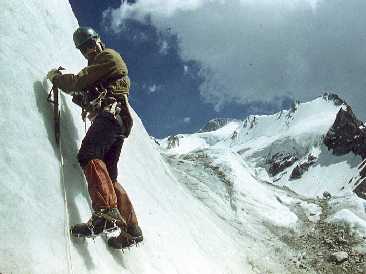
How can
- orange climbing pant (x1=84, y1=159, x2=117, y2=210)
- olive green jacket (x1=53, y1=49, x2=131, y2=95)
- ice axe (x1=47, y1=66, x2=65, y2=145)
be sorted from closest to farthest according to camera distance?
orange climbing pant (x1=84, y1=159, x2=117, y2=210)
olive green jacket (x1=53, y1=49, x2=131, y2=95)
ice axe (x1=47, y1=66, x2=65, y2=145)

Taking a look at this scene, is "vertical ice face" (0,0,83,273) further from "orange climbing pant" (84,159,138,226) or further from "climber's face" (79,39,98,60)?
"climber's face" (79,39,98,60)

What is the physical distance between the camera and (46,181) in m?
8.34

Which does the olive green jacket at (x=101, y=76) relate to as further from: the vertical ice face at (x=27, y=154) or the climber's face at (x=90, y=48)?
the vertical ice face at (x=27, y=154)

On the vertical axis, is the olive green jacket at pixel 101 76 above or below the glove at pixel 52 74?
below

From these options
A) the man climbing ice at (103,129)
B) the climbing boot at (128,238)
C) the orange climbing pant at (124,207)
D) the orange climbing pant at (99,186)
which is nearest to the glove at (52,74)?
the man climbing ice at (103,129)

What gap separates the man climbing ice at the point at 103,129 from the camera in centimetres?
809

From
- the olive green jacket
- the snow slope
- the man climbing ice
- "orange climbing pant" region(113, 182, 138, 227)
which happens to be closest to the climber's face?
the man climbing ice

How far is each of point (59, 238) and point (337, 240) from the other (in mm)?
14323

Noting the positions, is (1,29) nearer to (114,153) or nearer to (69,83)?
(69,83)

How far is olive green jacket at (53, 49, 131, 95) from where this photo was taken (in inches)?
345

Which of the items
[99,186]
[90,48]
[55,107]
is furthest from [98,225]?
[90,48]

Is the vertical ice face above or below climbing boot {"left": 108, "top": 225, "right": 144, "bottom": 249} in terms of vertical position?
above

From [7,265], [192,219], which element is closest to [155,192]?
[192,219]

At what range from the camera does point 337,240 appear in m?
19.9
